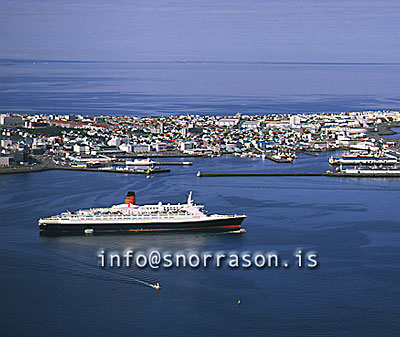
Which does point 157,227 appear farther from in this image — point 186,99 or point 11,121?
point 186,99

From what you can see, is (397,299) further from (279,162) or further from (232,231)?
(279,162)

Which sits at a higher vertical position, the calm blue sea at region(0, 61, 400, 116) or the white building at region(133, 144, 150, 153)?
the calm blue sea at region(0, 61, 400, 116)

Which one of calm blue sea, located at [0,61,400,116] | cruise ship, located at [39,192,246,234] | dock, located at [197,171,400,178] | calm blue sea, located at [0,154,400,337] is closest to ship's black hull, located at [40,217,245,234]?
cruise ship, located at [39,192,246,234]

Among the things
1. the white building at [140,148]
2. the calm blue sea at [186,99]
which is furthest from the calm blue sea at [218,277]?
the calm blue sea at [186,99]

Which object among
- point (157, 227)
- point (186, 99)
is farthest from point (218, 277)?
point (186, 99)

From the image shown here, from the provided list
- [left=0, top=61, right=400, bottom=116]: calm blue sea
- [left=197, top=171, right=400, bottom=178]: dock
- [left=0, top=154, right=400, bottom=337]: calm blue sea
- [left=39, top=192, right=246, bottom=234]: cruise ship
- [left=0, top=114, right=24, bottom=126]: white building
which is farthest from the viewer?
[left=0, top=61, right=400, bottom=116]: calm blue sea

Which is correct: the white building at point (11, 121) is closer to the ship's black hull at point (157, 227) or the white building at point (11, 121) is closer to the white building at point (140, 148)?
the white building at point (140, 148)

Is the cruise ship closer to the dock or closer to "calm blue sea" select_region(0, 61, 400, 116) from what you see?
the dock
